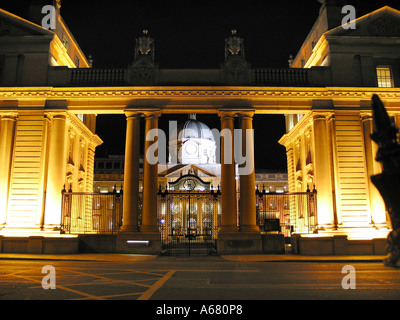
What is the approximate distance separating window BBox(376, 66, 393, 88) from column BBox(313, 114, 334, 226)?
18.1 feet

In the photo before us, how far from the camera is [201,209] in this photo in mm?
69500

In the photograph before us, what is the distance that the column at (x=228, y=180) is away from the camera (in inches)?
1094

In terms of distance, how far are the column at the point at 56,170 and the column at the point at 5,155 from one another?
2772 mm

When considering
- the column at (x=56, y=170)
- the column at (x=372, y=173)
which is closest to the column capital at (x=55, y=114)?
the column at (x=56, y=170)

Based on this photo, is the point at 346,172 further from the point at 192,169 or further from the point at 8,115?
the point at 192,169

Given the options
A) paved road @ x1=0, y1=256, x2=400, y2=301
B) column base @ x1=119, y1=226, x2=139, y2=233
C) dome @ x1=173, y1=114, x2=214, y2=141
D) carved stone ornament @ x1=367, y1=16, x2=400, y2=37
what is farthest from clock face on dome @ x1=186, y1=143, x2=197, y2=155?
paved road @ x1=0, y1=256, x2=400, y2=301

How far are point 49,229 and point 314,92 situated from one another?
21.2 metres

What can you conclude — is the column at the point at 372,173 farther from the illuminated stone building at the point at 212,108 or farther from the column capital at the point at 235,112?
the column capital at the point at 235,112

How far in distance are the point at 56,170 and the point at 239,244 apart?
13948 millimetres

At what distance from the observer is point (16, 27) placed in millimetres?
29984

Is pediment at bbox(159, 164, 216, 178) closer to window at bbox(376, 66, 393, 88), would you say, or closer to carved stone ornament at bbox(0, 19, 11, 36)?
window at bbox(376, 66, 393, 88)

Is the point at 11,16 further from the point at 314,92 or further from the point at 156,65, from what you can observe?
the point at 314,92

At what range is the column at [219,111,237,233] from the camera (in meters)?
27.8
